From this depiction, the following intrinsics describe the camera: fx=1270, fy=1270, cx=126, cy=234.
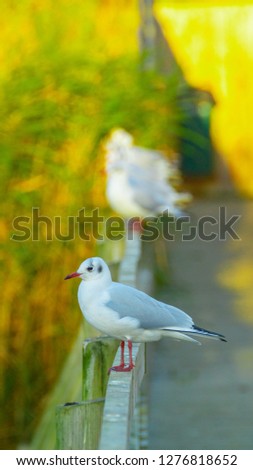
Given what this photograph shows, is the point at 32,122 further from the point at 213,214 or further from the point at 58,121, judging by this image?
the point at 213,214

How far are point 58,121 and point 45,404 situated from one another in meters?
1.56

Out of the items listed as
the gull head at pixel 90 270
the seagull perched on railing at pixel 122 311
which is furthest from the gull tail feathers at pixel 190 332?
the gull head at pixel 90 270

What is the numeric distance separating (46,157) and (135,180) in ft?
1.66

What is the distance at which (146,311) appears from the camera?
3707 millimetres

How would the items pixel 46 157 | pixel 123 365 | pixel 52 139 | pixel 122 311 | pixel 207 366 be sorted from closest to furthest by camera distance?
1. pixel 123 365
2. pixel 122 311
3. pixel 207 366
4. pixel 46 157
5. pixel 52 139

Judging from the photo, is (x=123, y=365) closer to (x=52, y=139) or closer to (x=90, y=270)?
(x=90, y=270)

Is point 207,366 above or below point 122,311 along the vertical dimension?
above

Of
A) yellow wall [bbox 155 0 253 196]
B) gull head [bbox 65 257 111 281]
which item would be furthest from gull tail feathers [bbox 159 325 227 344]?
yellow wall [bbox 155 0 253 196]

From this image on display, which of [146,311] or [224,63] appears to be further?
[224,63]

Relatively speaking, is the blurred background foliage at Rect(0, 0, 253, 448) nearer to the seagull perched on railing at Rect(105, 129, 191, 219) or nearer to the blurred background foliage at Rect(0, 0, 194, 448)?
the blurred background foliage at Rect(0, 0, 194, 448)

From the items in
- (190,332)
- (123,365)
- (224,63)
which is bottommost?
(123,365)

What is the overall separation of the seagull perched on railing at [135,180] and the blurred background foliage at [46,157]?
0.84 feet

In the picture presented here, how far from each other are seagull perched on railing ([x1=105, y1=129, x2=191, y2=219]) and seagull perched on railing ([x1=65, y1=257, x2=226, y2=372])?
2914mm

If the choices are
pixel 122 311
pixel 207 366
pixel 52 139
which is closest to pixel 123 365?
pixel 122 311
